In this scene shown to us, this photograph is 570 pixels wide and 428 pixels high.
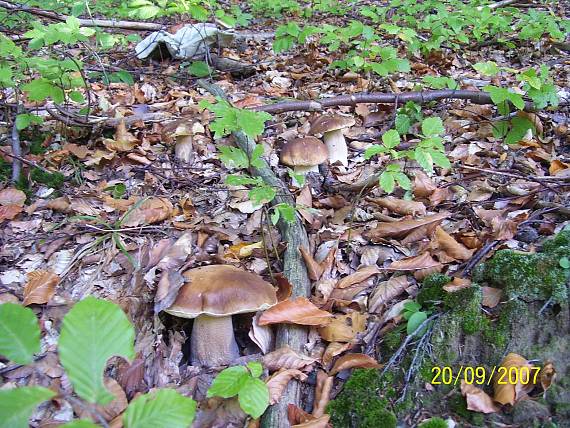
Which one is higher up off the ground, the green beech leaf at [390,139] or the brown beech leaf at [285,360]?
the green beech leaf at [390,139]

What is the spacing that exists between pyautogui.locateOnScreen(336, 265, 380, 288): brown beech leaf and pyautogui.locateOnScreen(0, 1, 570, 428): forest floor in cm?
1

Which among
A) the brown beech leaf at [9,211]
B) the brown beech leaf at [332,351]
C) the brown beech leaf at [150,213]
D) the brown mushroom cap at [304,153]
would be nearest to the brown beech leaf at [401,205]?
the brown mushroom cap at [304,153]

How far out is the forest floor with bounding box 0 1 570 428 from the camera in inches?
83.9

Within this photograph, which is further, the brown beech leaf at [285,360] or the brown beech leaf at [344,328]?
the brown beech leaf at [344,328]

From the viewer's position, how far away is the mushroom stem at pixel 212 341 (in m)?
2.59

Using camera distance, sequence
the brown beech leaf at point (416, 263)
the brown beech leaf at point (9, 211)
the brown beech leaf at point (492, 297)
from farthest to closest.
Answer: the brown beech leaf at point (9, 211)
the brown beech leaf at point (416, 263)
the brown beech leaf at point (492, 297)

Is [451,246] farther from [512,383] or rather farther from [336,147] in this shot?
[336,147]

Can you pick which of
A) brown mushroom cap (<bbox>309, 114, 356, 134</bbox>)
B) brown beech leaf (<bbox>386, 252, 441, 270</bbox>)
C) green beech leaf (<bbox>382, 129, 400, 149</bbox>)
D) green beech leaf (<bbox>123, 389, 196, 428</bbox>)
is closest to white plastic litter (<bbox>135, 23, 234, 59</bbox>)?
brown mushroom cap (<bbox>309, 114, 356, 134</bbox>)

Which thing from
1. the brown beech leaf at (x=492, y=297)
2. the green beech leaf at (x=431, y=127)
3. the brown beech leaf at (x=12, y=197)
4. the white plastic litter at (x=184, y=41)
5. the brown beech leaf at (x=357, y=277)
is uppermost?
the white plastic litter at (x=184, y=41)

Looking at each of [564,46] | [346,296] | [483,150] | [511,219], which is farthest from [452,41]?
[346,296]

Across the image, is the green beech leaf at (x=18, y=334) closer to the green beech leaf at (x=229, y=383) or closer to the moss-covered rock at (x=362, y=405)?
the green beech leaf at (x=229, y=383)

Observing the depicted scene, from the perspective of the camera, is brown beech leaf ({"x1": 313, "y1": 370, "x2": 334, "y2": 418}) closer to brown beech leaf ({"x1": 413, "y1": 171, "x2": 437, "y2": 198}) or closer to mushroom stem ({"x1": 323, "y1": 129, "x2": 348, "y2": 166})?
brown beech leaf ({"x1": 413, "y1": 171, "x2": 437, "y2": 198})
